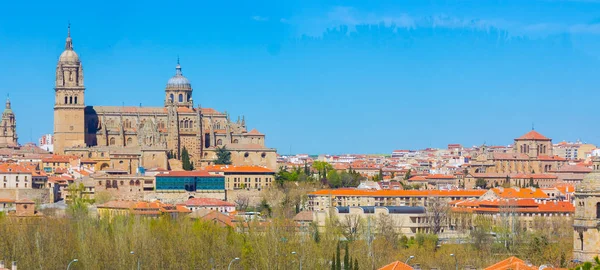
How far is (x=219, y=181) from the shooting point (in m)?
87.2

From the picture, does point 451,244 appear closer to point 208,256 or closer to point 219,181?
point 208,256

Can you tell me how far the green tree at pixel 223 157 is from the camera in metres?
96.3

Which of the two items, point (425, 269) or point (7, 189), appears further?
point (7, 189)

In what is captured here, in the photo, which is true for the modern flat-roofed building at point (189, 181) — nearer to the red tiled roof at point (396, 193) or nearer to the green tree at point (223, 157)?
the red tiled roof at point (396, 193)

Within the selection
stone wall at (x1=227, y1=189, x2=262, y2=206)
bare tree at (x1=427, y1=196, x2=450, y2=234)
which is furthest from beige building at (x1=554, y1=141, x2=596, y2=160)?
bare tree at (x1=427, y1=196, x2=450, y2=234)

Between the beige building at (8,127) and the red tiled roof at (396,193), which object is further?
the beige building at (8,127)

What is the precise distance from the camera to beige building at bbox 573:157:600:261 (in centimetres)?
4266

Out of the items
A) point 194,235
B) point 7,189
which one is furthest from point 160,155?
point 194,235

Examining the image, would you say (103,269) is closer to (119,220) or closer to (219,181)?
(119,220)

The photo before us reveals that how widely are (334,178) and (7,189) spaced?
23219 mm

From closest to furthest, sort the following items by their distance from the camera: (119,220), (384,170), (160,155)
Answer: (119,220) < (160,155) < (384,170)

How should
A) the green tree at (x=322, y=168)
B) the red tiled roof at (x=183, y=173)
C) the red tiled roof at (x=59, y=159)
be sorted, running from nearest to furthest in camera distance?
the red tiled roof at (x=183, y=173), the red tiled roof at (x=59, y=159), the green tree at (x=322, y=168)

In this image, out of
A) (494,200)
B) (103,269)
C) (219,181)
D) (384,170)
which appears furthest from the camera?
(384,170)

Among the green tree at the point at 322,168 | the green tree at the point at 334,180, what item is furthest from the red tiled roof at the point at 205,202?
the green tree at the point at 322,168
